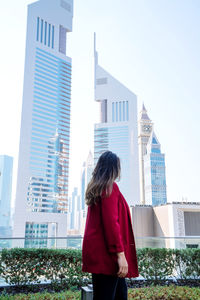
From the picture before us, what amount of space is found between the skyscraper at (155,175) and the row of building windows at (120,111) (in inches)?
587

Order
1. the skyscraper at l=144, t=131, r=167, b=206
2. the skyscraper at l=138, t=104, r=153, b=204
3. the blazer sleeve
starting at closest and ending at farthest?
the blazer sleeve → the skyscraper at l=144, t=131, r=167, b=206 → the skyscraper at l=138, t=104, r=153, b=204

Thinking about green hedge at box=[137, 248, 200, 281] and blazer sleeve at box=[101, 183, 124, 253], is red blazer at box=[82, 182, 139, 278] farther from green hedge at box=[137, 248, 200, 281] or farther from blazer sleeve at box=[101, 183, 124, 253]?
green hedge at box=[137, 248, 200, 281]

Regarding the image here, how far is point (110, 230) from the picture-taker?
1241 mm

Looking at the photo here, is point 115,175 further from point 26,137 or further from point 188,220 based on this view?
point 26,137

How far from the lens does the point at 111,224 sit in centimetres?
125

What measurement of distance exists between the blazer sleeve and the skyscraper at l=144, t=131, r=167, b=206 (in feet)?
246

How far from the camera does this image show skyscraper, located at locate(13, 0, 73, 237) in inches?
1800

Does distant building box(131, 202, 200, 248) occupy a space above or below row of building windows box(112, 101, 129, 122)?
below

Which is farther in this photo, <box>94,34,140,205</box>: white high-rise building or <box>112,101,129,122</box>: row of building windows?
<box>112,101,129,122</box>: row of building windows

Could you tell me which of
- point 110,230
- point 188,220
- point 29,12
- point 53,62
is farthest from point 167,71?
point 29,12

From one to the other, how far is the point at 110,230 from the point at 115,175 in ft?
1.06

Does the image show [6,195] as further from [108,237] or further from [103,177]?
[108,237]

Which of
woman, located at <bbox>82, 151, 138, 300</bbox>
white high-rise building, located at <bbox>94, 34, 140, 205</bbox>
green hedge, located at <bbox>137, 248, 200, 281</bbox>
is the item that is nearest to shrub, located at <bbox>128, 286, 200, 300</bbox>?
green hedge, located at <bbox>137, 248, 200, 281</bbox>

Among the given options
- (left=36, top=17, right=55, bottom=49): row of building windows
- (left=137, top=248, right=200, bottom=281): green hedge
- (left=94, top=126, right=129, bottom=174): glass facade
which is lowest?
(left=137, top=248, right=200, bottom=281): green hedge
